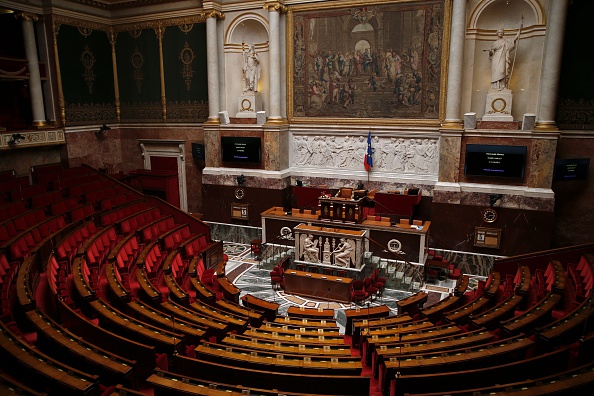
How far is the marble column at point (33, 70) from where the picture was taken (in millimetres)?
13367

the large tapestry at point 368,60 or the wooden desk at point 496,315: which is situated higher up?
the large tapestry at point 368,60

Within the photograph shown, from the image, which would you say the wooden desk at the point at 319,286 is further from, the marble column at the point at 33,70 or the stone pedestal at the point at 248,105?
the marble column at the point at 33,70

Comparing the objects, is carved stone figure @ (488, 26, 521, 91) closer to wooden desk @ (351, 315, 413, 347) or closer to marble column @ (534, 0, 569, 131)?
marble column @ (534, 0, 569, 131)

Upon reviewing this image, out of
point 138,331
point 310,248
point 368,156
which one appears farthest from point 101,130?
point 138,331

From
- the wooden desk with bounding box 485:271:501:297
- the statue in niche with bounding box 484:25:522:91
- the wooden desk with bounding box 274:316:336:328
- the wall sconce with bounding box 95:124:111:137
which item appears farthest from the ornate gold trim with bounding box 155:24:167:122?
the wooden desk with bounding box 485:271:501:297

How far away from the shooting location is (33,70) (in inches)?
537

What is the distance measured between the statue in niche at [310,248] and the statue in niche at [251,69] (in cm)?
585

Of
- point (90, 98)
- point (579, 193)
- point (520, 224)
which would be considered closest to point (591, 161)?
point (579, 193)

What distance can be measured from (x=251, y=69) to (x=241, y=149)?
267 centimetres

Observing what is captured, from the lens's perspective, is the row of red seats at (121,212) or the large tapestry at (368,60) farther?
Answer: the large tapestry at (368,60)

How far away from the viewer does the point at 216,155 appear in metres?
14.8

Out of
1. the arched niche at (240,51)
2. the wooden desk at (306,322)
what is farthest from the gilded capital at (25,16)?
the wooden desk at (306,322)

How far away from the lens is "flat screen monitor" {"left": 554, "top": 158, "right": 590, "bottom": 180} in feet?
36.2

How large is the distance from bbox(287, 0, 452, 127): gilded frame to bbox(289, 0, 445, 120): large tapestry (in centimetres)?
3
